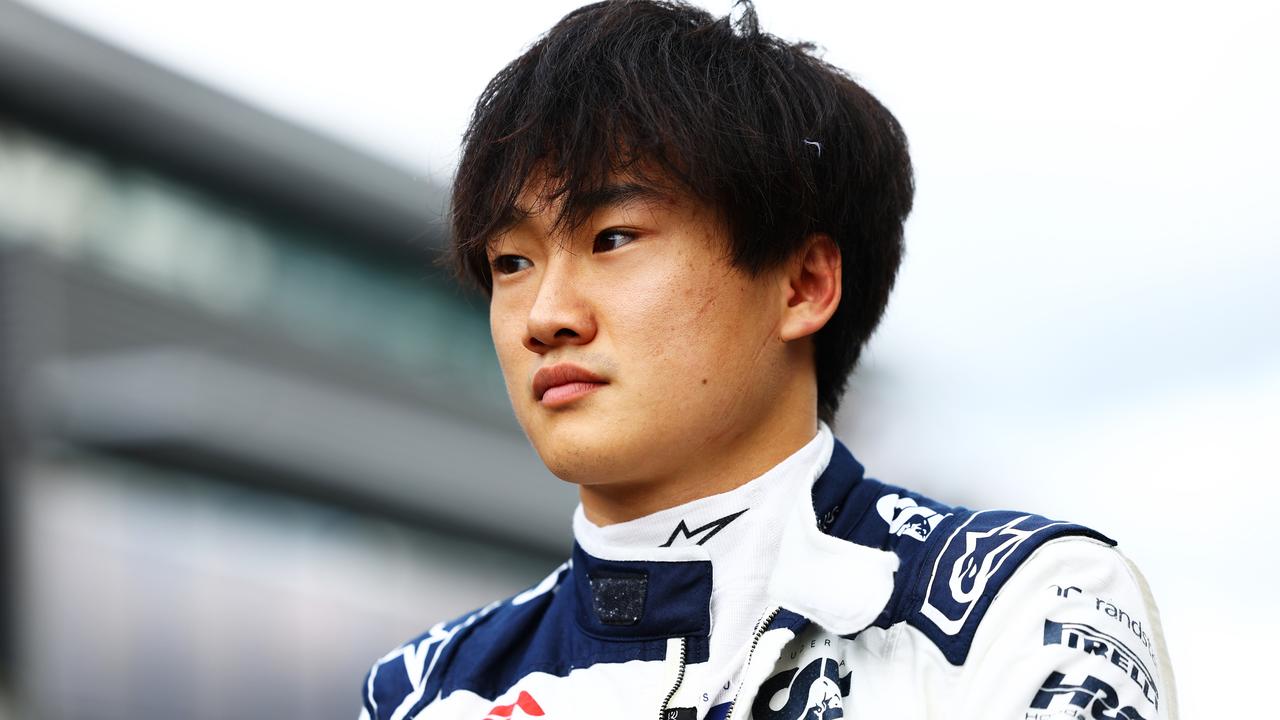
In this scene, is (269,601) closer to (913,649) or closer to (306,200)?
(306,200)

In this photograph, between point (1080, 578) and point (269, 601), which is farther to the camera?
point (269, 601)

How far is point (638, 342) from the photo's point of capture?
2.36 m

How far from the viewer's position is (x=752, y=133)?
2494 mm

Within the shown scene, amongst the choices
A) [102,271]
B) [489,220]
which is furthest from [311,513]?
[489,220]

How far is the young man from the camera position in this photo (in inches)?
85.8

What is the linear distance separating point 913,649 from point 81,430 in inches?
725

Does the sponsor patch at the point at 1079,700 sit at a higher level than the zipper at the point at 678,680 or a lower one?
lower

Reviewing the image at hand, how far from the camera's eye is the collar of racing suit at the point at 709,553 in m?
2.33

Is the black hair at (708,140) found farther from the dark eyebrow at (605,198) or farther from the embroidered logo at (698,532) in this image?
the embroidered logo at (698,532)

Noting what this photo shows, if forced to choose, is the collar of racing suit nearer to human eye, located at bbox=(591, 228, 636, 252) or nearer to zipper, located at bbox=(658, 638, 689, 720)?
zipper, located at bbox=(658, 638, 689, 720)

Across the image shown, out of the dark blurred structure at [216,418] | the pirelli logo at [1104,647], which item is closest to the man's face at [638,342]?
the pirelli logo at [1104,647]

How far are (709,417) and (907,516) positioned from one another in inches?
14.7

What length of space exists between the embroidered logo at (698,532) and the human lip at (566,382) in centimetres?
30

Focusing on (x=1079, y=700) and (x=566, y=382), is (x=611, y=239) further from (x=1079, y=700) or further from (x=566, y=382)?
(x=1079, y=700)
